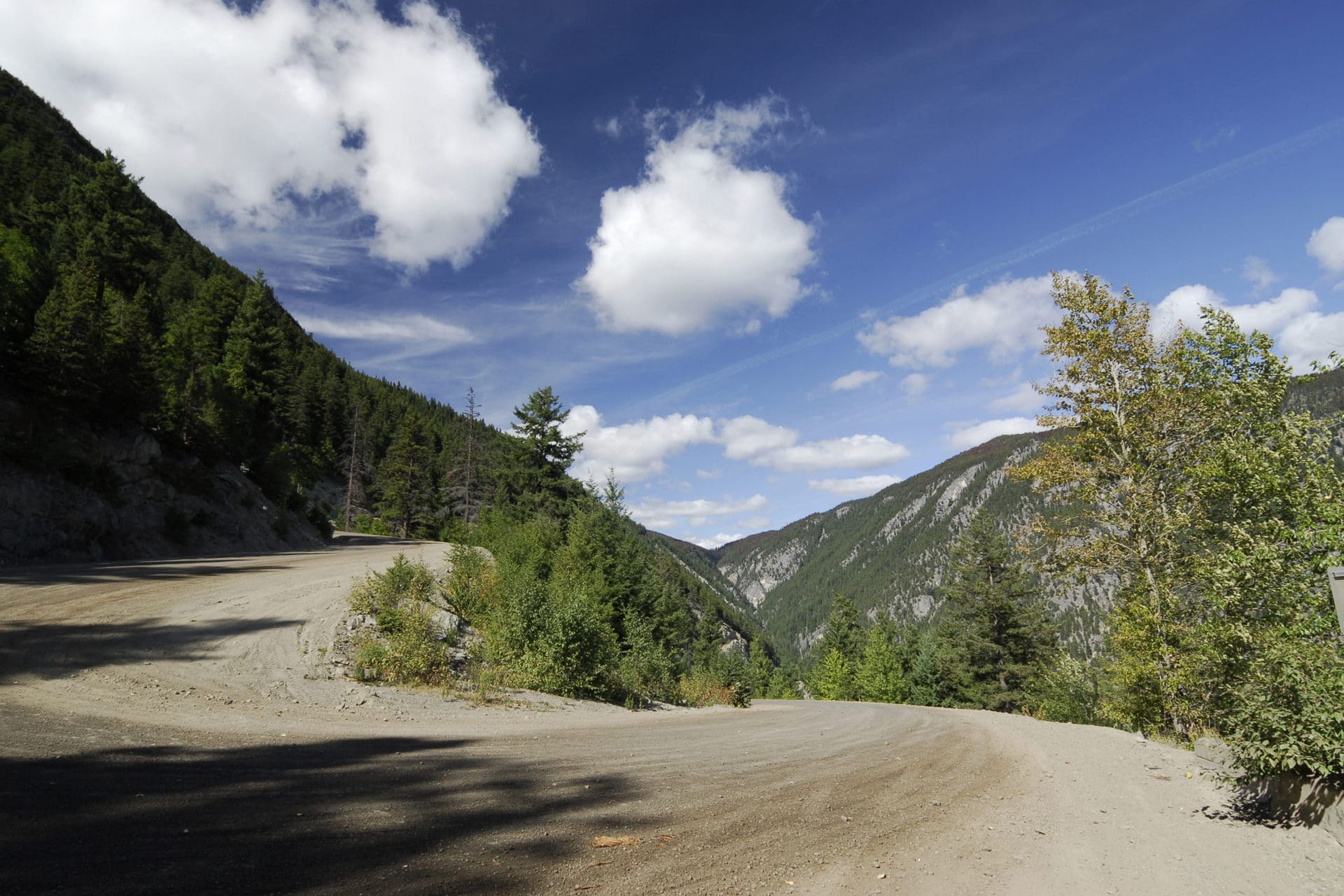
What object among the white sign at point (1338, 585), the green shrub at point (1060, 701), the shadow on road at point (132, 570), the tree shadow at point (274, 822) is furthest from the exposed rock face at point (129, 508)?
the green shrub at point (1060, 701)

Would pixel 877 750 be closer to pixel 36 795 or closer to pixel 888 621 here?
pixel 36 795

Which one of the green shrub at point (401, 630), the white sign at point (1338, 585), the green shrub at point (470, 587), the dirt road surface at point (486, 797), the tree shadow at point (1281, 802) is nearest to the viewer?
the dirt road surface at point (486, 797)

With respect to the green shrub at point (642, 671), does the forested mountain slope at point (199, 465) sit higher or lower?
higher

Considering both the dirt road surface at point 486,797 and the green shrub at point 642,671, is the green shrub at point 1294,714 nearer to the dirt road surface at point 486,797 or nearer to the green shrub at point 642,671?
the dirt road surface at point 486,797

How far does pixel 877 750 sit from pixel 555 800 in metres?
7.15

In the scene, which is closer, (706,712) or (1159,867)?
(1159,867)

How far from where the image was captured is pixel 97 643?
10.1m

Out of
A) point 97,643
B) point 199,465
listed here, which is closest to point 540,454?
point 199,465

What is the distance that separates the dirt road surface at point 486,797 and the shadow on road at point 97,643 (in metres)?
0.06

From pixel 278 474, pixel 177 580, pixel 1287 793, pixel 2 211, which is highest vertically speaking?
pixel 2 211

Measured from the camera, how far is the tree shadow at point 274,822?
354 centimetres

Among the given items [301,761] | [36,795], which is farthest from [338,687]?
[36,795]

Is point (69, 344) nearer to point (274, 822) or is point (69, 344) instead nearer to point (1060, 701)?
point (274, 822)

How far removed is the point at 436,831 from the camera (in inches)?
183
